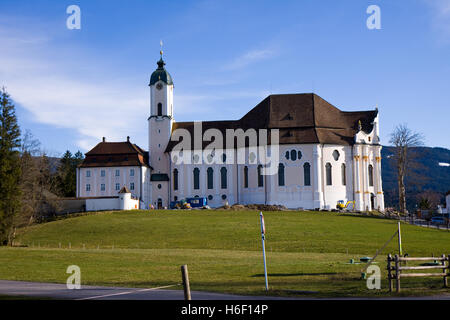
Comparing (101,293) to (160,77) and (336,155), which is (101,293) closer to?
(336,155)

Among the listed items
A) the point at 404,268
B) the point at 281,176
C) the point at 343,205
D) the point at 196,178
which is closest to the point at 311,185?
the point at 281,176

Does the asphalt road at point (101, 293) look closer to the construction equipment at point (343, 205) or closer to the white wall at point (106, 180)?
the construction equipment at point (343, 205)

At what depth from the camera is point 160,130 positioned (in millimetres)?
80938

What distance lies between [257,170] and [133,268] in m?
46.5

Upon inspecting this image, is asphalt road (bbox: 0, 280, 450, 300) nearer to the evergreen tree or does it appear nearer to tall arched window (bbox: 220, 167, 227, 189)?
tall arched window (bbox: 220, 167, 227, 189)

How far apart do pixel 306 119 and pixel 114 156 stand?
95.8 ft

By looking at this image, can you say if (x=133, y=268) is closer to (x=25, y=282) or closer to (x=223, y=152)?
(x=25, y=282)

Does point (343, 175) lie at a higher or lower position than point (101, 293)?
higher

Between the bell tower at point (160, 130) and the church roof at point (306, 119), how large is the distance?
7.49 meters

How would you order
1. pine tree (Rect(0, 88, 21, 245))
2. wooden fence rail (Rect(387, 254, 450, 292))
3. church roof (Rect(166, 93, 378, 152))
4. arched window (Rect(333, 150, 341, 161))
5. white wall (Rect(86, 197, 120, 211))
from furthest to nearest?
church roof (Rect(166, 93, 378, 152)), arched window (Rect(333, 150, 341, 161)), white wall (Rect(86, 197, 120, 211)), pine tree (Rect(0, 88, 21, 245)), wooden fence rail (Rect(387, 254, 450, 292))

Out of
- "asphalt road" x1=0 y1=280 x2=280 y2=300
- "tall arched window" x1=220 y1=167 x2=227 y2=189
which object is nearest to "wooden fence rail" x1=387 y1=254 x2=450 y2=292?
"asphalt road" x1=0 y1=280 x2=280 y2=300

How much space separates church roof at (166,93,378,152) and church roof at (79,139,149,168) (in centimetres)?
1040

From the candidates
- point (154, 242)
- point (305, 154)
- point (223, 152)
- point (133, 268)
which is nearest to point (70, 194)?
point (223, 152)

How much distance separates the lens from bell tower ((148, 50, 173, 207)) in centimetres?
7844
